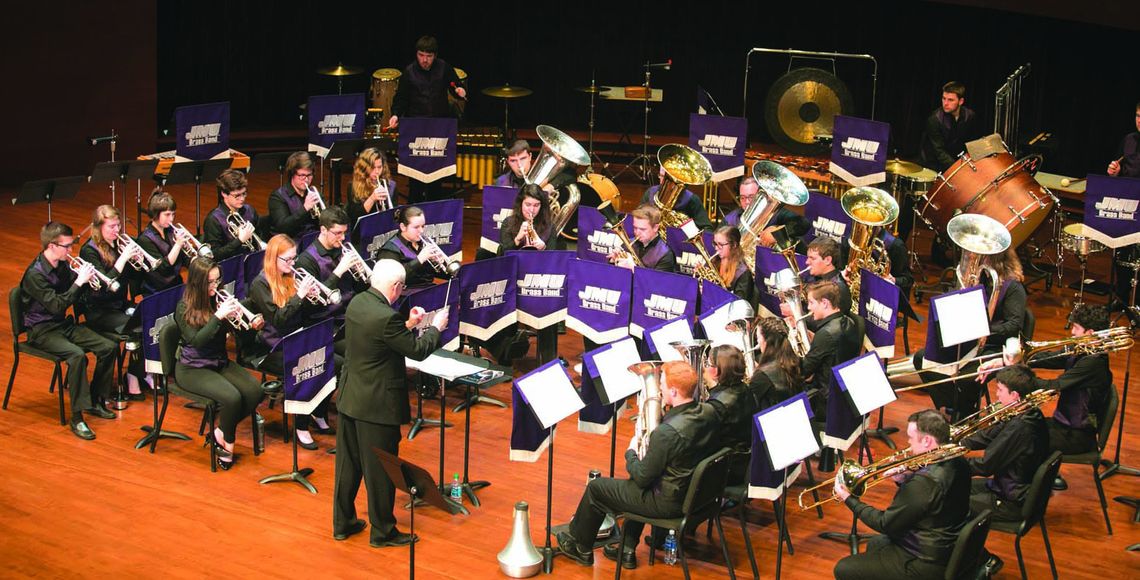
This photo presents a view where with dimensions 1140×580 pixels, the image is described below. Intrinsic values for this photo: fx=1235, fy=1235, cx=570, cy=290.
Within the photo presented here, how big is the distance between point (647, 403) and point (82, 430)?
13.4ft

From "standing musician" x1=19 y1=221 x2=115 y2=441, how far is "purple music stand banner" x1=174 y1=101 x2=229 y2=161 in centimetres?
263

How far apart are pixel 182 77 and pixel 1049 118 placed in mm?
10556

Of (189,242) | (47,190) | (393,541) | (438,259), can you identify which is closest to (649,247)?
(438,259)

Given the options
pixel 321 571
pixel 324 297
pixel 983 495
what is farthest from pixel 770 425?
pixel 324 297

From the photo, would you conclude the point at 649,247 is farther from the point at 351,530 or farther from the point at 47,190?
the point at 47,190

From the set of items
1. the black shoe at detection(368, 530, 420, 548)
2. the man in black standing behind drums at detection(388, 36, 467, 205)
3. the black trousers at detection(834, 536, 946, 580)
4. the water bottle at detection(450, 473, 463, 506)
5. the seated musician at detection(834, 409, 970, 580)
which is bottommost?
the black shoe at detection(368, 530, 420, 548)

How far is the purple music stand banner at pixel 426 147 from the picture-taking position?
11.3 m

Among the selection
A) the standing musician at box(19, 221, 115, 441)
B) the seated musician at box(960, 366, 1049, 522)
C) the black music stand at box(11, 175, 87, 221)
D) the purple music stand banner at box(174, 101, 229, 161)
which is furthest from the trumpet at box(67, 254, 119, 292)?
the seated musician at box(960, 366, 1049, 522)

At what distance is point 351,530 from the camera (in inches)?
280

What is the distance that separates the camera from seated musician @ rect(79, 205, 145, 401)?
8578mm

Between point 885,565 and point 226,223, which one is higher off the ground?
point 226,223

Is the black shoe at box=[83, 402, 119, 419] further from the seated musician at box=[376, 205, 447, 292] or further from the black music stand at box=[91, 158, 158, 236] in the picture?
the seated musician at box=[376, 205, 447, 292]

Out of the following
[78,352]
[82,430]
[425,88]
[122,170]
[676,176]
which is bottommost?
[82,430]

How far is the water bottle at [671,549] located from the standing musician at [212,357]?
2861 millimetres
